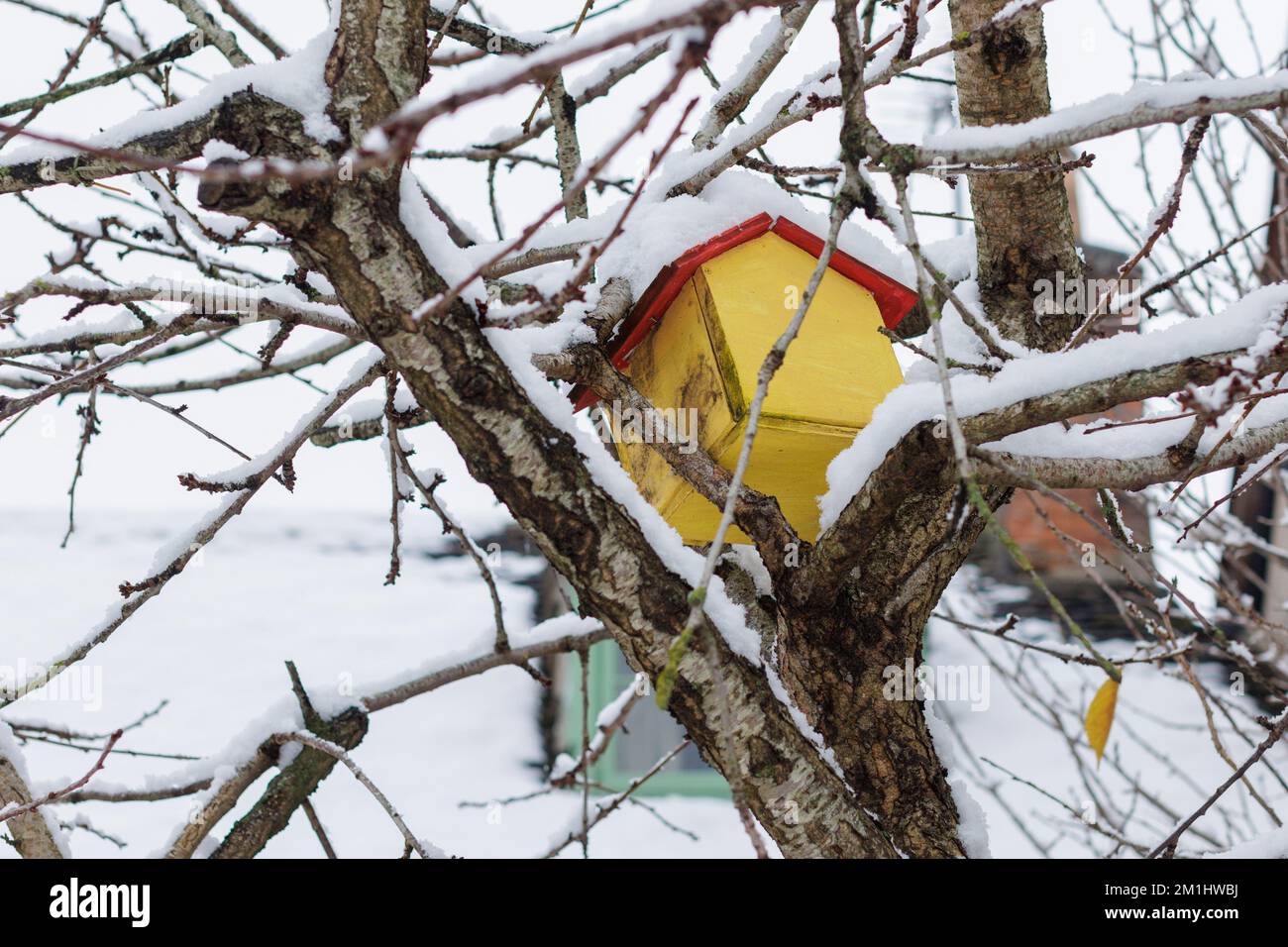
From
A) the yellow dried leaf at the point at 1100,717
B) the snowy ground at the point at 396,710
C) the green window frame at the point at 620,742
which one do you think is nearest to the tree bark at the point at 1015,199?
the yellow dried leaf at the point at 1100,717

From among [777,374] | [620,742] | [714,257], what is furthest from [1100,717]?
[620,742]

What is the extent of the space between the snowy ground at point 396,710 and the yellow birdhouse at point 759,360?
1.19 metres

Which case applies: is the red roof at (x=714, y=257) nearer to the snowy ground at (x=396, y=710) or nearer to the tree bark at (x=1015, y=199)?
the tree bark at (x=1015, y=199)

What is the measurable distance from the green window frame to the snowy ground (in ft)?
0.31

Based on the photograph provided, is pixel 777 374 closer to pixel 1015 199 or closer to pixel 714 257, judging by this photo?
pixel 714 257

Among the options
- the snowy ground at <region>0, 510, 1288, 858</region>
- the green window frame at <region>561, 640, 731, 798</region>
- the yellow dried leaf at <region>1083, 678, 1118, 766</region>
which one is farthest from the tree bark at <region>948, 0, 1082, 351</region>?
the green window frame at <region>561, 640, 731, 798</region>

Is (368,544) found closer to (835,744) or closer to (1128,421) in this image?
(835,744)

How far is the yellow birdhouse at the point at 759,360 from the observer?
188 cm

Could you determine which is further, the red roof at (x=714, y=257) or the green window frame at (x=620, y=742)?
the green window frame at (x=620, y=742)

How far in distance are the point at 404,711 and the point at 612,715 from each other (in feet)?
6.71

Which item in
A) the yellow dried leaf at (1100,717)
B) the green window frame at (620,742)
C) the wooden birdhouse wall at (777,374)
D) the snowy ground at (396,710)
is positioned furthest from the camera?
the green window frame at (620,742)

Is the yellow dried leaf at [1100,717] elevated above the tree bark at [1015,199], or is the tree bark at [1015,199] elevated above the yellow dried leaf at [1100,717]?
the tree bark at [1015,199]
